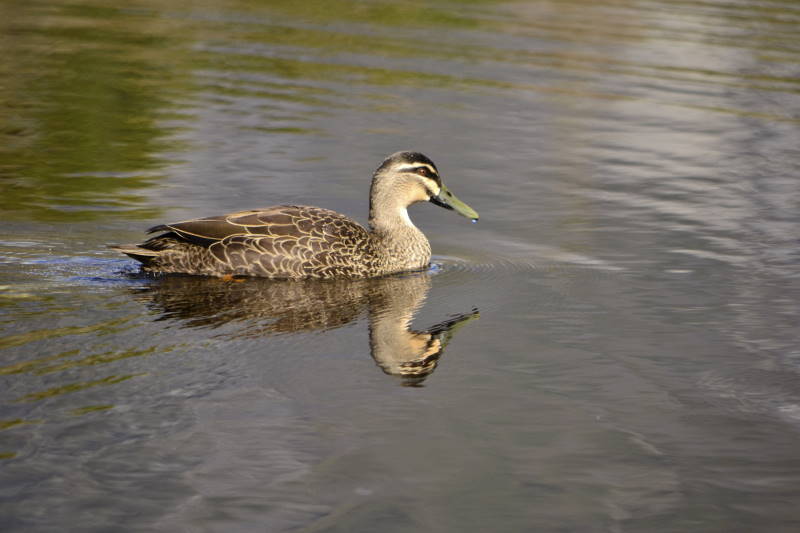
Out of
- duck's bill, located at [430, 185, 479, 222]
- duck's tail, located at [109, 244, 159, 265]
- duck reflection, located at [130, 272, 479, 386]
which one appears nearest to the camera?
duck reflection, located at [130, 272, 479, 386]

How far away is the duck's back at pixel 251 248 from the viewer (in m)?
9.95

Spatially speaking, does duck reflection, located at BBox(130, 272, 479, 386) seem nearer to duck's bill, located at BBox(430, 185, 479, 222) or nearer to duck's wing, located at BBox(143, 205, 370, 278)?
duck's wing, located at BBox(143, 205, 370, 278)

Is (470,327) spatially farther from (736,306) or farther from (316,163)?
(316,163)

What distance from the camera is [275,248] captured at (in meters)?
10.0

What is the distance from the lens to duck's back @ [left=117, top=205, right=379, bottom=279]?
392 inches

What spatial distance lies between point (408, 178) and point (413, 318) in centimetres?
219

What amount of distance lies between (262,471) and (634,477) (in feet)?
6.73

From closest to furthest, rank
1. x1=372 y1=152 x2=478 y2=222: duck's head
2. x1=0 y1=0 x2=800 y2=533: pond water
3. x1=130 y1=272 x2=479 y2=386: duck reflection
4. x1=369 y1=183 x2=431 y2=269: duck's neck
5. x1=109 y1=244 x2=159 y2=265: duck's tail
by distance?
x1=0 y1=0 x2=800 y2=533: pond water < x1=130 y1=272 x2=479 y2=386: duck reflection < x1=109 y1=244 x2=159 y2=265: duck's tail < x1=369 y1=183 x2=431 y2=269: duck's neck < x1=372 y1=152 x2=478 y2=222: duck's head

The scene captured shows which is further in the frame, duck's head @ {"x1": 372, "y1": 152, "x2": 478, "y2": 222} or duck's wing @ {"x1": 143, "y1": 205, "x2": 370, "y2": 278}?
duck's head @ {"x1": 372, "y1": 152, "x2": 478, "y2": 222}

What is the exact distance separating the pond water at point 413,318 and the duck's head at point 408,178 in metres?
0.69

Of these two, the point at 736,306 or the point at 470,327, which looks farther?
the point at 736,306

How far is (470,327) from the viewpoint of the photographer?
901 centimetres

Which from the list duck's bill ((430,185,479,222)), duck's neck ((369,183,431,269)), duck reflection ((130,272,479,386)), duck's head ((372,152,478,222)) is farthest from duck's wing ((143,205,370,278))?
duck's bill ((430,185,479,222))

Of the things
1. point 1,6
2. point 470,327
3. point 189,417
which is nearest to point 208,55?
point 1,6
